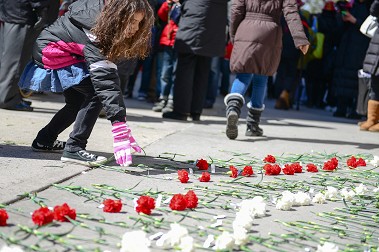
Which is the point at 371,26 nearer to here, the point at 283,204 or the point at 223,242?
the point at 283,204

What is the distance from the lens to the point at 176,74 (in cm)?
945

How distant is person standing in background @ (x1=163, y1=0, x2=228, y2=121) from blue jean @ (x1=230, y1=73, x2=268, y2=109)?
3.49 ft

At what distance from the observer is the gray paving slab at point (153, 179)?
3705 millimetres

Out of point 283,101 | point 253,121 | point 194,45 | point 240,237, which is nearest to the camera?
point 240,237

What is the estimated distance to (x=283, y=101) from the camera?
47.3 ft

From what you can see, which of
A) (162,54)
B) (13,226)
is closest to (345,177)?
(13,226)

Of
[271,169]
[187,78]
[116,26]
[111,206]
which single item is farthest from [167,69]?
[111,206]

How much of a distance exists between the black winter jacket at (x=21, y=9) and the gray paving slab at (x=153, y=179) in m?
0.97

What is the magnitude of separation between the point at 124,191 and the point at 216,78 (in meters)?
8.17

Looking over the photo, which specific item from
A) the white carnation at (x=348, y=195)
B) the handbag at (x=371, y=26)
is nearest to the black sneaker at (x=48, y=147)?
the white carnation at (x=348, y=195)

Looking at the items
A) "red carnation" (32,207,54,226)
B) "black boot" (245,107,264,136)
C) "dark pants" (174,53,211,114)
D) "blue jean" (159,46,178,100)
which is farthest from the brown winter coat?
"red carnation" (32,207,54,226)

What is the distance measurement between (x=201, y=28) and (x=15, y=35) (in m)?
2.17

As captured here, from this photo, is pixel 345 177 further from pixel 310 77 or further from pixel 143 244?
pixel 310 77

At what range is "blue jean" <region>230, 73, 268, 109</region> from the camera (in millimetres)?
8109
